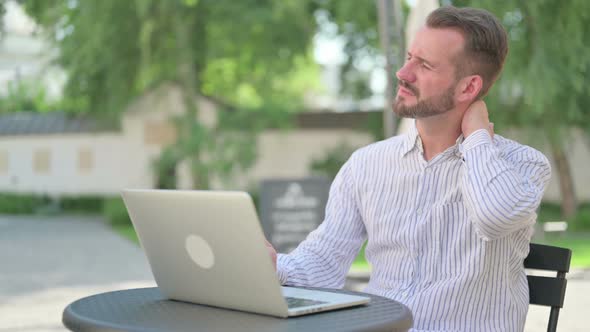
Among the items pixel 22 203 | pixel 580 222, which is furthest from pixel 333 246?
pixel 22 203

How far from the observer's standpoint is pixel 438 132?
3.07 m

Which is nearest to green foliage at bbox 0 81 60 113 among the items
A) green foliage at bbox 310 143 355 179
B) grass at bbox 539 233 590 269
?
green foliage at bbox 310 143 355 179

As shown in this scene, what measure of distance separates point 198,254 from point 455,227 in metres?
0.88

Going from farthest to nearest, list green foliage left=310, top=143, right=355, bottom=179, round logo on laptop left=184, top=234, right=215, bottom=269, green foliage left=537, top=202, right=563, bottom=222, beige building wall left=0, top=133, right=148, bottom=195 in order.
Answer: beige building wall left=0, top=133, right=148, bottom=195
green foliage left=310, top=143, right=355, bottom=179
green foliage left=537, top=202, right=563, bottom=222
round logo on laptop left=184, top=234, right=215, bottom=269

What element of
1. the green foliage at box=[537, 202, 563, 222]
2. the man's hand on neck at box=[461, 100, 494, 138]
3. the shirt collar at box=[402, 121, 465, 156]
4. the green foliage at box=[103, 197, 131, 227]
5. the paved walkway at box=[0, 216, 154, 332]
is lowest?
the green foliage at box=[103, 197, 131, 227]

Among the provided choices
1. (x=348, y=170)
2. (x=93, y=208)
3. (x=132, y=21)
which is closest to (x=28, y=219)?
(x=93, y=208)

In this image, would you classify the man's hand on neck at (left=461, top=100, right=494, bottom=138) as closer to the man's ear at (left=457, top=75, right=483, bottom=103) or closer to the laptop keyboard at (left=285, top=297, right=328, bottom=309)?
the man's ear at (left=457, top=75, right=483, bottom=103)

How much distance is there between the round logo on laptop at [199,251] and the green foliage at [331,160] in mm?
26160

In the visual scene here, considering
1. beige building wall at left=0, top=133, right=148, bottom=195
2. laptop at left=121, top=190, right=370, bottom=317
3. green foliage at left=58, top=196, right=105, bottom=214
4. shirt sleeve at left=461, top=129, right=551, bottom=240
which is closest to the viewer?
laptop at left=121, top=190, right=370, bottom=317

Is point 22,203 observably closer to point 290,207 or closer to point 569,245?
A: point 569,245

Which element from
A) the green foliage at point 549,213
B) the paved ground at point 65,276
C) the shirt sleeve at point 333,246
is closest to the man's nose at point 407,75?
the shirt sleeve at point 333,246

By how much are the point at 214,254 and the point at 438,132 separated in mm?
978

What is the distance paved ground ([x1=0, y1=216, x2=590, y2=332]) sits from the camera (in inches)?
352

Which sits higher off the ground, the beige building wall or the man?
the man
